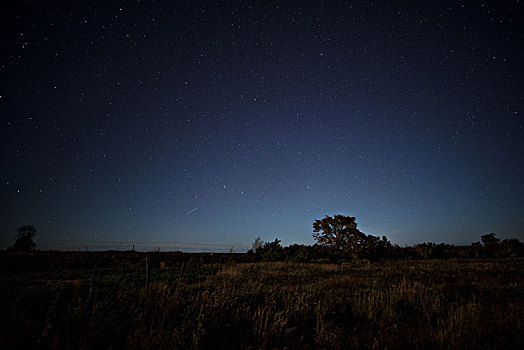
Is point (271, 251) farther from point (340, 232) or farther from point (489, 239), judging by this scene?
point (489, 239)

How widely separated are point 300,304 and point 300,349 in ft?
8.21

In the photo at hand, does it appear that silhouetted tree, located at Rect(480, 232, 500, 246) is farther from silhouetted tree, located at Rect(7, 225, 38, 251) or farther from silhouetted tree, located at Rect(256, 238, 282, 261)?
silhouetted tree, located at Rect(7, 225, 38, 251)

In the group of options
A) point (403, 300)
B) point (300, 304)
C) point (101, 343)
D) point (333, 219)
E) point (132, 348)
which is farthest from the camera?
point (333, 219)

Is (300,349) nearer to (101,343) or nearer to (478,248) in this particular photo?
(101,343)

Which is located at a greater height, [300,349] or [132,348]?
[132,348]

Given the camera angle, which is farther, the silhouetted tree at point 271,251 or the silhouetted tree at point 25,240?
the silhouetted tree at point 25,240

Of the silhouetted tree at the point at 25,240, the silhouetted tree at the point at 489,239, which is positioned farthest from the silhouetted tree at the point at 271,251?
the silhouetted tree at the point at 25,240

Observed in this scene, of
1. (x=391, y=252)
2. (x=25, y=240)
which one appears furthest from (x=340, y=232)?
(x=25, y=240)

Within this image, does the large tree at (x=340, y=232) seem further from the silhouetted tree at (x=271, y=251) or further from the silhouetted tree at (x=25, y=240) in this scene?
the silhouetted tree at (x=25, y=240)

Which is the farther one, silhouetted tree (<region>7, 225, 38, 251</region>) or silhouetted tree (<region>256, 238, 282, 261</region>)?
silhouetted tree (<region>7, 225, 38, 251</region>)

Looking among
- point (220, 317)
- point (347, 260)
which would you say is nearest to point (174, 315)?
point (220, 317)

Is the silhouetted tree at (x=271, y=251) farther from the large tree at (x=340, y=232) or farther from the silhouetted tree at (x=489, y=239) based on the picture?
the silhouetted tree at (x=489, y=239)

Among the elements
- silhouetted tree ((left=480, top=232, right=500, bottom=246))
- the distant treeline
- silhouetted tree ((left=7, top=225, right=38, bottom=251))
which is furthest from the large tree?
silhouetted tree ((left=7, top=225, right=38, bottom=251))

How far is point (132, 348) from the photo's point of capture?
3.22m
